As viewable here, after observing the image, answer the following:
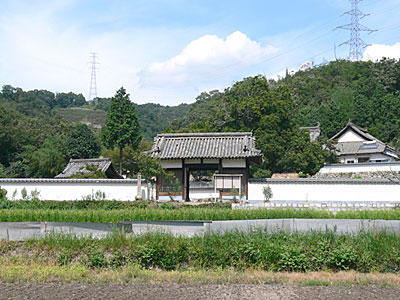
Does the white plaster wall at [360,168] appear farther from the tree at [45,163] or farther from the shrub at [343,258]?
the shrub at [343,258]

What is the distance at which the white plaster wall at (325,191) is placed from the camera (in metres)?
20.1

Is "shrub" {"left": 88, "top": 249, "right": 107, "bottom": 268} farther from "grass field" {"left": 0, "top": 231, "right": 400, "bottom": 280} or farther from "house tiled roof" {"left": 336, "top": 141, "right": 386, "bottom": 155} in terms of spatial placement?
"house tiled roof" {"left": 336, "top": 141, "right": 386, "bottom": 155}

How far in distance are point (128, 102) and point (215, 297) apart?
31.0m

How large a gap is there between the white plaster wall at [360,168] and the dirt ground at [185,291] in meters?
24.7

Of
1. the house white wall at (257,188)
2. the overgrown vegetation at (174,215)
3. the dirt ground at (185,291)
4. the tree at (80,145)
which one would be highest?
the tree at (80,145)

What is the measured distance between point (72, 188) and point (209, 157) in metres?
7.54

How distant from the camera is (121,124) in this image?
35.1 meters

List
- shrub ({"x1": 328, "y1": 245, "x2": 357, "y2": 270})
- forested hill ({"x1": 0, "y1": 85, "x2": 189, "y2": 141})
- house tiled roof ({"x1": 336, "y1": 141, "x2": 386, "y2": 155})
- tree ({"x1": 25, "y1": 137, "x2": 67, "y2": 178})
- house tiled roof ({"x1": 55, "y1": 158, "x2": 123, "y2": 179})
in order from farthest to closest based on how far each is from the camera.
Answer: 1. forested hill ({"x1": 0, "y1": 85, "x2": 189, "y2": 141})
2. house tiled roof ({"x1": 336, "y1": 141, "x2": 386, "y2": 155})
3. tree ({"x1": 25, "y1": 137, "x2": 67, "y2": 178})
4. house tiled roof ({"x1": 55, "y1": 158, "x2": 123, "y2": 179})
5. shrub ({"x1": 328, "y1": 245, "x2": 357, "y2": 270})

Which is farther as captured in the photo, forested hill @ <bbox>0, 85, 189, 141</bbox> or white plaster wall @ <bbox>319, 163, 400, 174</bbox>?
forested hill @ <bbox>0, 85, 189, 141</bbox>

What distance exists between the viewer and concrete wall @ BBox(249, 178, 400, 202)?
66.1 ft

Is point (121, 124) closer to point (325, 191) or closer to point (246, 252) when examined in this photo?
point (325, 191)

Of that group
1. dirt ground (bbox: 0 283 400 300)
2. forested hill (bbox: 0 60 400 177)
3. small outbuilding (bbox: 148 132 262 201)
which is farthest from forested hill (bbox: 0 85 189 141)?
dirt ground (bbox: 0 283 400 300)

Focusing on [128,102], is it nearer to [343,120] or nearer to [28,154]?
[28,154]

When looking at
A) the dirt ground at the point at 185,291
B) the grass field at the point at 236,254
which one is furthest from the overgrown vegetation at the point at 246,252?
the dirt ground at the point at 185,291
